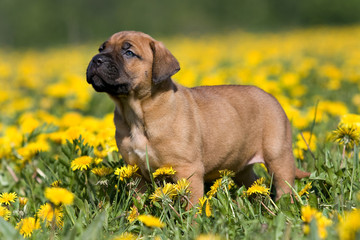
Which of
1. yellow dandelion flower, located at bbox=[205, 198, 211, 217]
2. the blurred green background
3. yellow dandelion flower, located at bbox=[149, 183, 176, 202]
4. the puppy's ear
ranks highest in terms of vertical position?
the puppy's ear

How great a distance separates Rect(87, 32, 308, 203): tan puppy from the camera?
3.06 meters

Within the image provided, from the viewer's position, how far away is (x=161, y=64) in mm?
3178

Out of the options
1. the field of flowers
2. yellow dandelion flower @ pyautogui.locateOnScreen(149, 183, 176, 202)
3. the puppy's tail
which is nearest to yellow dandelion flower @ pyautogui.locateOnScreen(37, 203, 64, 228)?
the field of flowers

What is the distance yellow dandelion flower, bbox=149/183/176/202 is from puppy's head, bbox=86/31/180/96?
2.40 feet

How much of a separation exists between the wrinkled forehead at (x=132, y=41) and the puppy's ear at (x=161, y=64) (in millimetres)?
47

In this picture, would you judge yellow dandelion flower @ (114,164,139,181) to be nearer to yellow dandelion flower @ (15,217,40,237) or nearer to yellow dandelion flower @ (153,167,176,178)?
yellow dandelion flower @ (153,167,176,178)

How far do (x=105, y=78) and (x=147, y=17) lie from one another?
103ft

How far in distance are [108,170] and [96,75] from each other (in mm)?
608

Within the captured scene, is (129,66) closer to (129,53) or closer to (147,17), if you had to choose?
(129,53)

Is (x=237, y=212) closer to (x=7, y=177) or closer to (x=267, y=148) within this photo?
(x=267, y=148)

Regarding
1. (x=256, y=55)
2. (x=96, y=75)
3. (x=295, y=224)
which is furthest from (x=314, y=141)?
(x=256, y=55)

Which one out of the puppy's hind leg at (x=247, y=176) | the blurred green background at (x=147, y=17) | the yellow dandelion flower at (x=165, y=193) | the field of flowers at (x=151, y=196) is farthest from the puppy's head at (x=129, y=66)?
the blurred green background at (x=147, y=17)

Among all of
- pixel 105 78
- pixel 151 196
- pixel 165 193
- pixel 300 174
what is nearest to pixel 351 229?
pixel 165 193

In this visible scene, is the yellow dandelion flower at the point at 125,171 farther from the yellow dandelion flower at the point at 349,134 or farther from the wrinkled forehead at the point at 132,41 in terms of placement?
the yellow dandelion flower at the point at 349,134
